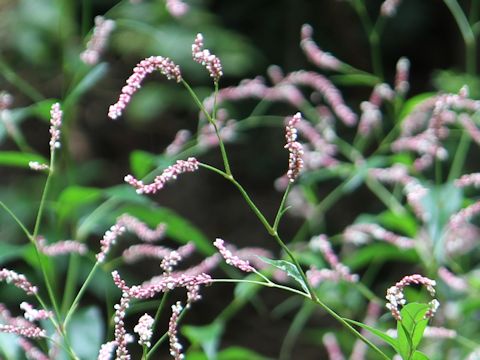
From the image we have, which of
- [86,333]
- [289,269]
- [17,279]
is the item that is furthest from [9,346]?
[289,269]

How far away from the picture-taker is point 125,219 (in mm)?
1109

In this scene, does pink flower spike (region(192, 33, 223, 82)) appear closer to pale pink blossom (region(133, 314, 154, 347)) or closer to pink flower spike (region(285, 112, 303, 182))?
pink flower spike (region(285, 112, 303, 182))

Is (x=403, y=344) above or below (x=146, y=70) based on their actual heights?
below

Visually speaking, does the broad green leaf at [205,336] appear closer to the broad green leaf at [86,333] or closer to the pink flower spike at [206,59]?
the broad green leaf at [86,333]

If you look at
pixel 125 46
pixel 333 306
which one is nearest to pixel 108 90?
pixel 125 46

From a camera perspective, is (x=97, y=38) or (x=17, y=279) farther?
(x=97, y=38)

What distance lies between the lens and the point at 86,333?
1.06 metres

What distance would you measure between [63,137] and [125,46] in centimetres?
123

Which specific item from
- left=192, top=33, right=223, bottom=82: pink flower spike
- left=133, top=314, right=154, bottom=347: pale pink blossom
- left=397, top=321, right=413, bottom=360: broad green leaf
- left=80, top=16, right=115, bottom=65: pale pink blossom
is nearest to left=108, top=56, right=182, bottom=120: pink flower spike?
left=192, top=33, right=223, bottom=82: pink flower spike

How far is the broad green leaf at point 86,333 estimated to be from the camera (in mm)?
1035

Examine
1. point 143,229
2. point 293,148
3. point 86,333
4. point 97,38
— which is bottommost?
point 86,333

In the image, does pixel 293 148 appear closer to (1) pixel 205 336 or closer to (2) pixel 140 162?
(1) pixel 205 336

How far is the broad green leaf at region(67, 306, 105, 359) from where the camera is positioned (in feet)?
3.40

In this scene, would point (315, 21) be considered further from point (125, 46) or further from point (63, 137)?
point (63, 137)
